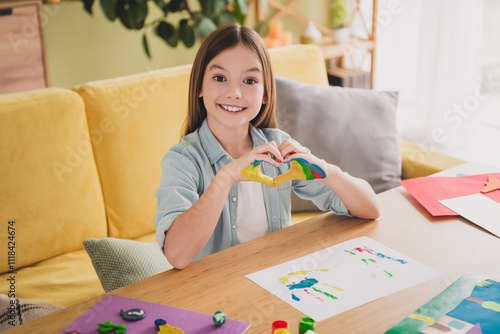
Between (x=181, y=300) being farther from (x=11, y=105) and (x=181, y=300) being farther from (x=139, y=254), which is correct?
(x=11, y=105)

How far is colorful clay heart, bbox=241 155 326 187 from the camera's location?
123cm

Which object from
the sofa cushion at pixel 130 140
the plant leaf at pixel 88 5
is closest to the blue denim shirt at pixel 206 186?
the sofa cushion at pixel 130 140

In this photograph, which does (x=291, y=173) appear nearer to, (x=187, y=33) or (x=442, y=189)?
(x=442, y=189)

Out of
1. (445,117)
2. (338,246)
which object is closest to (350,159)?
(338,246)

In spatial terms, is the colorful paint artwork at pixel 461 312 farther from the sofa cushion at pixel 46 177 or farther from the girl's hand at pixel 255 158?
the sofa cushion at pixel 46 177

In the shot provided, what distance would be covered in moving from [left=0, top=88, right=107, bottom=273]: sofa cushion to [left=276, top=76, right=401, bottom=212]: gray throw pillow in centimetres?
73

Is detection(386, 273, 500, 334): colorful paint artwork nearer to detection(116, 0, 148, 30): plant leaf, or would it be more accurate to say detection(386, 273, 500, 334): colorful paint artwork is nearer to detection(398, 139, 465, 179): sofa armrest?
detection(398, 139, 465, 179): sofa armrest

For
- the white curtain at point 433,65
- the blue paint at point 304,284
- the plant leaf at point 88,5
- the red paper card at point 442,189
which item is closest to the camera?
the blue paint at point 304,284

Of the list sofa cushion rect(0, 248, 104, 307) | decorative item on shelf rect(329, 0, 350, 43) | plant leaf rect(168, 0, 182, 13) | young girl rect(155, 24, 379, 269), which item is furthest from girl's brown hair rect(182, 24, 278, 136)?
decorative item on shelf rect(329, 0, 350, 43)

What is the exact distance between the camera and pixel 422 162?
2125mm

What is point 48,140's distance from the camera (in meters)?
1.79

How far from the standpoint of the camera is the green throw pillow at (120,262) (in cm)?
153

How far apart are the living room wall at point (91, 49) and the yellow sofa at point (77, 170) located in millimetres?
1636

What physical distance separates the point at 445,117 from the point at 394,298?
2.84 m
